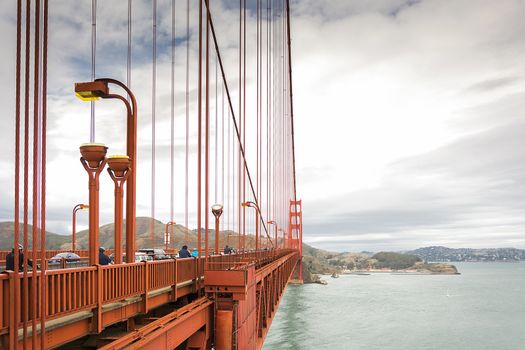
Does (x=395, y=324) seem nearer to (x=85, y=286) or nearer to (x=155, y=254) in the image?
(x=155, y=254)

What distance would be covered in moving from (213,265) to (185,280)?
2.41 m

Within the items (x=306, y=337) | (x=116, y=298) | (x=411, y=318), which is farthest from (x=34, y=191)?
(x=411, y=318)

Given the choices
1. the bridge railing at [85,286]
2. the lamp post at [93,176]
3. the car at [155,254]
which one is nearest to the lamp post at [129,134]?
the bridge railing at [85,286]

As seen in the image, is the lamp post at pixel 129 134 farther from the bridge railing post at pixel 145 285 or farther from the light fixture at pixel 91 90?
the bridge railing post at pixel 145 285

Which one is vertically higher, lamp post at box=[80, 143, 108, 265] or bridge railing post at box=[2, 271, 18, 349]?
lamp post at box=[80, 143, 108, 265]

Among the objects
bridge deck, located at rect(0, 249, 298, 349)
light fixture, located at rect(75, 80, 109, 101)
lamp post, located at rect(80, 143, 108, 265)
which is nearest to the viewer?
bridge deck, located at rect(0, 249, 298, 349)

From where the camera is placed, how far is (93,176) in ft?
35.0

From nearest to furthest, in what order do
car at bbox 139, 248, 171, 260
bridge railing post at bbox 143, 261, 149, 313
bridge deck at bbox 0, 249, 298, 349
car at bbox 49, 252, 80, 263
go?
bridge deck at bbox 0, 249, 298, 349 → bridge railing post at bbox 143, 261, 149, 313 → car at bbox 49, 252, 80, 263 → car at bbox 139, 248, 171, 260

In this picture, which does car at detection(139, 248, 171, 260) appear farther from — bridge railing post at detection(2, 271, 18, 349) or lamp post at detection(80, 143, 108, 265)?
bridge railing post at detection(2, 271, 18, 349)

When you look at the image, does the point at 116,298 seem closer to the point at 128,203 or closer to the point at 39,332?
the point at 39,332

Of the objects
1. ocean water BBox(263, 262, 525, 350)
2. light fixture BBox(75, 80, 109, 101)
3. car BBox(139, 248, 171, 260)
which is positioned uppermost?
light fixture BBox(75, 80, 109, 101)

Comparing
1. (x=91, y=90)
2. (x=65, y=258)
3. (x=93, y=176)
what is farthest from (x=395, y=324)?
(x=93, y=176)

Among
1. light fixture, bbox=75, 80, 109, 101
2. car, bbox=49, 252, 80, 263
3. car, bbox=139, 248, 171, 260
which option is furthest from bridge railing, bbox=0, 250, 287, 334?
car, bbox=139, 248, 171, 260

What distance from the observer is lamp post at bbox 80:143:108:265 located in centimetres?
1013
